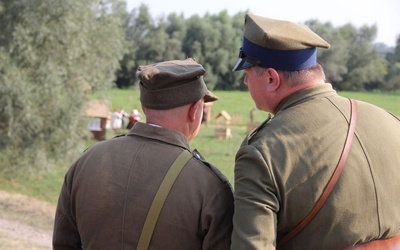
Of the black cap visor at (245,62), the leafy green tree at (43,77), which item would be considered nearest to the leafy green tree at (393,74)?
the leafy green tree at (43,77)

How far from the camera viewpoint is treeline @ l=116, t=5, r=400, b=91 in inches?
2704

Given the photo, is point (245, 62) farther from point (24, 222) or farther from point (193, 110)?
point (24, 222)

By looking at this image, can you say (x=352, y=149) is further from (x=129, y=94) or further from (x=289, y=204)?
(x=129, y=94)

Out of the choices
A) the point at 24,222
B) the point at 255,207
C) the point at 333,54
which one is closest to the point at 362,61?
the point at 333,54

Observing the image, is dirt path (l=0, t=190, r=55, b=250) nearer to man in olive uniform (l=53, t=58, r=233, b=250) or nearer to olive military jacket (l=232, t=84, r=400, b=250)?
man in olive uniform (l=53, t=58, r=233, b=250)

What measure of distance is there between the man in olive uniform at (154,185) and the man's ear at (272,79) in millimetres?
346

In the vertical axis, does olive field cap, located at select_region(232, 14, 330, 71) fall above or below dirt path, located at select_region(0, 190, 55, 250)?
above

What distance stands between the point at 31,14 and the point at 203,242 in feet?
48.8

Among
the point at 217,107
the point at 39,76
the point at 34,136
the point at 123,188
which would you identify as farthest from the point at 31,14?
the point at 217,107

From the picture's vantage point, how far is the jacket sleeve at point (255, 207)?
2305mm

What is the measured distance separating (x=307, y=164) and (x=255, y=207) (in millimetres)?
265

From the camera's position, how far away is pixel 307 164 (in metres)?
2.38

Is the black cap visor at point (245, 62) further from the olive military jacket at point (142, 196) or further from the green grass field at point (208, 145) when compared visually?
the green grass field at point (208, 145)

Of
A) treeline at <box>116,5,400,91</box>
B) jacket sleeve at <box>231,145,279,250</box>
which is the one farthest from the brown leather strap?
treeline at <box>116,5,400,91</box>
